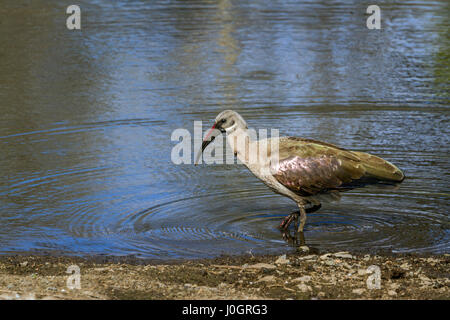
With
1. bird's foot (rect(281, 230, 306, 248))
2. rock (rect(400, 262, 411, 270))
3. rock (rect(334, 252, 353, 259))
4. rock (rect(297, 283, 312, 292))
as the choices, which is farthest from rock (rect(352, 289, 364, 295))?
bird's foot (rect(281, 230, 306, 248))

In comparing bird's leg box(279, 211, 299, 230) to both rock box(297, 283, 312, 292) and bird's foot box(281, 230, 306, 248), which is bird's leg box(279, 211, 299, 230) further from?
rock box(297, 283, 312, 292)

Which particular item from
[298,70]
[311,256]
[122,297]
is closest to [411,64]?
[298,70]

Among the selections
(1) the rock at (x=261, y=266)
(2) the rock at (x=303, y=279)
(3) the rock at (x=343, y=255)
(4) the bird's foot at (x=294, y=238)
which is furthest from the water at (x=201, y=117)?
(2) the rock at (x=303, y=279)

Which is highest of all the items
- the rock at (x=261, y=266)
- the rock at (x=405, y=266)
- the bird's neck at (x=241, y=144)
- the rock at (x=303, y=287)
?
the bird's neck at (x=241, y=144)

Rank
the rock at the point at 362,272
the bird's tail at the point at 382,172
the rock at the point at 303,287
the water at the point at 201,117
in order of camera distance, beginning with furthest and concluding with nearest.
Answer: the water at the point at 201,117
the bird's tail at the point at 382,172
the rock at the point at 362,272
the rock at the point at 303,287

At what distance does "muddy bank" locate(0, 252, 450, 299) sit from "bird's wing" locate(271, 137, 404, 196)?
90cm

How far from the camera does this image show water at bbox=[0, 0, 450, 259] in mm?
9172

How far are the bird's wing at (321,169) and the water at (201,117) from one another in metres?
0.55

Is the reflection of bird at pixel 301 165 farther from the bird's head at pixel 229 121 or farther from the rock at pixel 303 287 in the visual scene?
the rock at pixel 303 287

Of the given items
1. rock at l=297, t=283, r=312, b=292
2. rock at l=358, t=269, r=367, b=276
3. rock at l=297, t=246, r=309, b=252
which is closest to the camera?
rock at l=297, t=283, r=312, b=292

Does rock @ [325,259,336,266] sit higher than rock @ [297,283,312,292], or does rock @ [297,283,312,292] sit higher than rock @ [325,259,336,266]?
rock @ [297,283,312,292]

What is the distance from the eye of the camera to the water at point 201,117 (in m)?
9.17

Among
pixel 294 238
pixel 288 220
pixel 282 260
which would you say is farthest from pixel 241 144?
pixel 282 260

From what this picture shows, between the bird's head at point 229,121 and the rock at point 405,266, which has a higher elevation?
the bird's head at point 229,121
